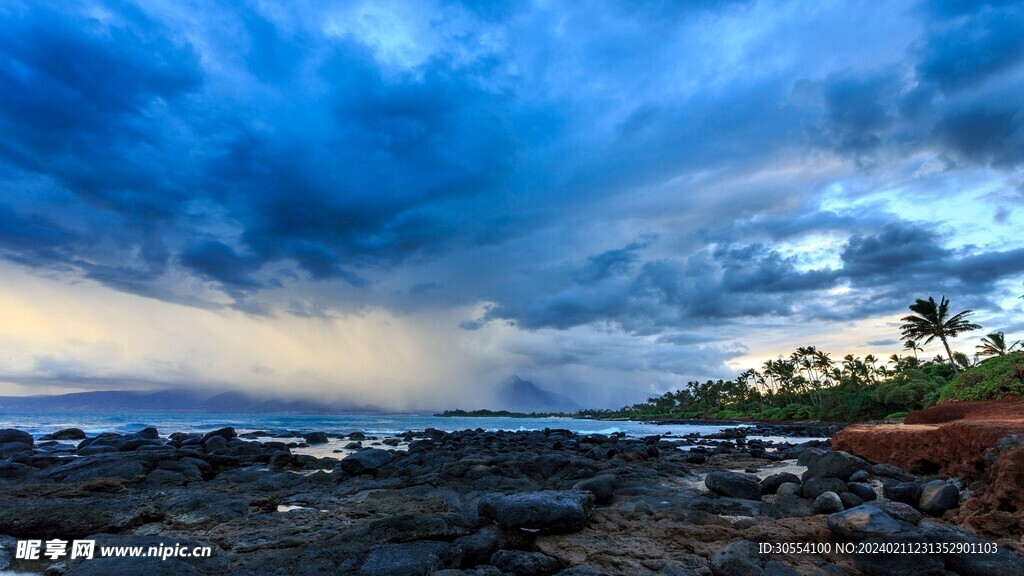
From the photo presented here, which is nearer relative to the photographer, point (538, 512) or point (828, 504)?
point (538, 512)

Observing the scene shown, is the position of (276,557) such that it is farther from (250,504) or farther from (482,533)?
(250,504)

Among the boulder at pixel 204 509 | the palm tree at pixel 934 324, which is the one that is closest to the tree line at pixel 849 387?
the palm tree at pixel 934 324

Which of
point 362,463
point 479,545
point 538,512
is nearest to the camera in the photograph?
point 479,545

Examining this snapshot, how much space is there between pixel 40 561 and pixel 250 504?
11.6ft

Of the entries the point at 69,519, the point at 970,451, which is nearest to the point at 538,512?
the point at 69,519

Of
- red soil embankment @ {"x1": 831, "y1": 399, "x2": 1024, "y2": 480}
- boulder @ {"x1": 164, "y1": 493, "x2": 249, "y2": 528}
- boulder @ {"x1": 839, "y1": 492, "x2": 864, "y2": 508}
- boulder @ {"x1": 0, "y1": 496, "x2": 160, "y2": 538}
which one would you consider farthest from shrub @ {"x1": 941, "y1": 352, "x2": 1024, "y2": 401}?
boulder @ {"x1": 0, "y1": 496, "x2": 160, "y2": 538}

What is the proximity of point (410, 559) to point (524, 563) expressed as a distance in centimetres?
147

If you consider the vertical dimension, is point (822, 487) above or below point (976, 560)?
below

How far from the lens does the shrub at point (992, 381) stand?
16.6m

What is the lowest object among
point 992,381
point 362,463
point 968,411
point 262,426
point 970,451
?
point 262,426

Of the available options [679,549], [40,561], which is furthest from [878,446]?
[40,561]

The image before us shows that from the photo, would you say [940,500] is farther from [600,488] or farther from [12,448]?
[12,448]

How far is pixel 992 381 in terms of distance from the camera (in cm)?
1802

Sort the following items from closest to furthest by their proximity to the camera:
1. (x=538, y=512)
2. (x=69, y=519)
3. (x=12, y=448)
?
(x=538, y=512) → (x=69, y=519) → (x=12, y=448)
